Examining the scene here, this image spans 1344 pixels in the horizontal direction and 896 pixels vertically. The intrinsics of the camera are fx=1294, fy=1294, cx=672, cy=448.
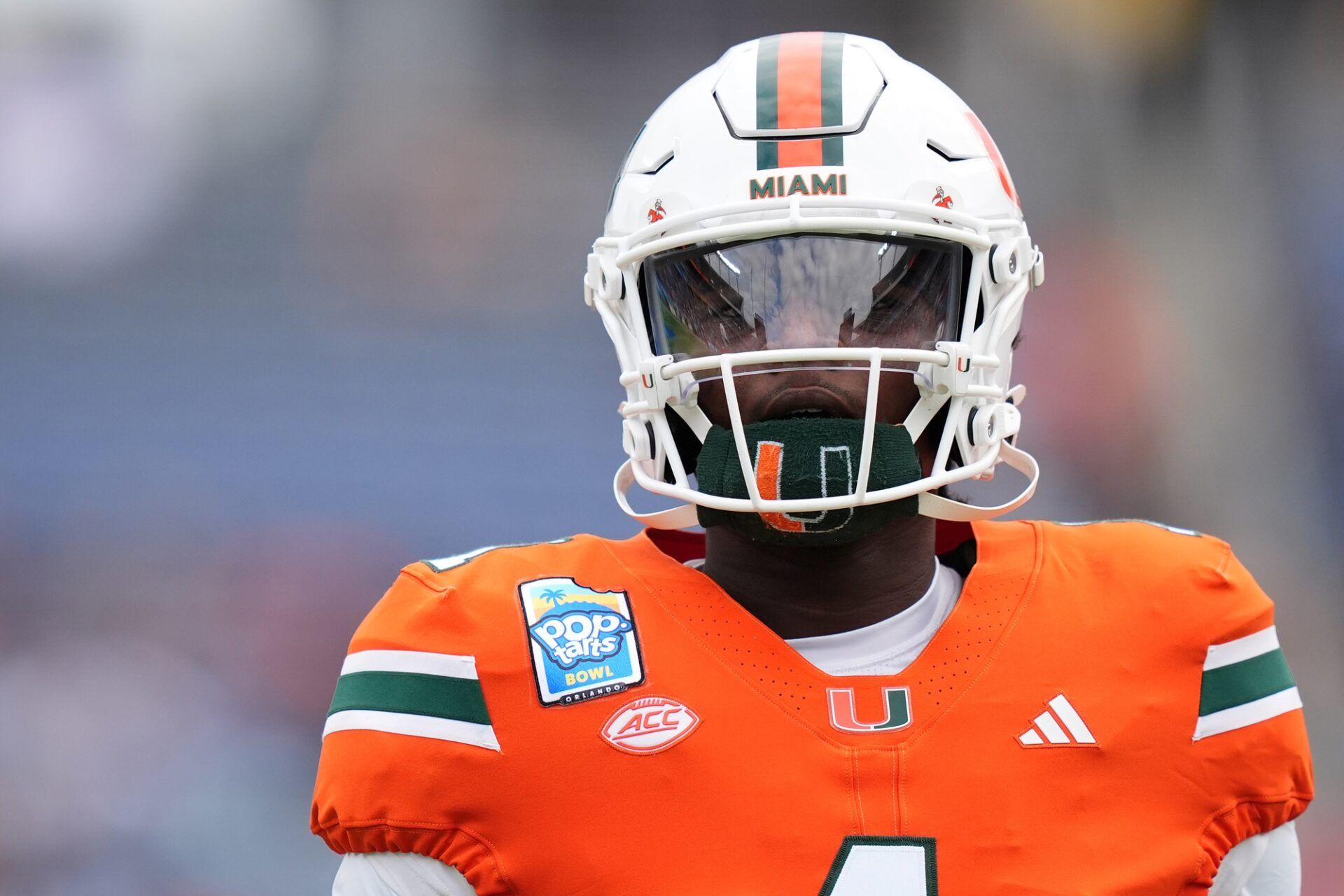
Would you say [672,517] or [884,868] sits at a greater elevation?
[672,517]

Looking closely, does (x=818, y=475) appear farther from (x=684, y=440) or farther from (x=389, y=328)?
(x=389, y=328)

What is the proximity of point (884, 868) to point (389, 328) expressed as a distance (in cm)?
195

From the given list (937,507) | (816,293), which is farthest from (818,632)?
(816,293)

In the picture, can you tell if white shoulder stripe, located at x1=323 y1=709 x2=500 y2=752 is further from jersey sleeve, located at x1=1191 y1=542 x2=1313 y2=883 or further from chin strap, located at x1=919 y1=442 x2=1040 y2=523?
jersey sleeve, located at x1=1191 y1=542 x2=1313 y2=883

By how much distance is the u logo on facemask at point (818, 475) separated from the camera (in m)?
1.16

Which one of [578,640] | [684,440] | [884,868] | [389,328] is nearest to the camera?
[884,868]

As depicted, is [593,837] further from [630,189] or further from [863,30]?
[863,30]

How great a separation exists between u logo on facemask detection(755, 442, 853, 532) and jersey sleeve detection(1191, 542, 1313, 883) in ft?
1.35

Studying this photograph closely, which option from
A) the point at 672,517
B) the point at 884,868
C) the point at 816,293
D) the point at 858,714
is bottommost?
the point at 884,868

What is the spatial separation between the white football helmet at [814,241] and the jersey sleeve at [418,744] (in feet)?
0.81

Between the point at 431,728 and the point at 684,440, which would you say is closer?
the point at 431,728

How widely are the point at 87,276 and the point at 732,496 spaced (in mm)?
2049

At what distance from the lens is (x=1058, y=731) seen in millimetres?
1209

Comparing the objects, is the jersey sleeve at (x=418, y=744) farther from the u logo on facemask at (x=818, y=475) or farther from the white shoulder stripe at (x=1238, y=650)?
the white shoulder stripe at (x=1238, y=650)
